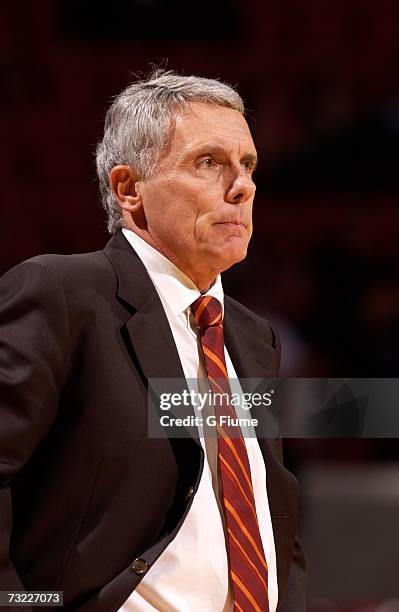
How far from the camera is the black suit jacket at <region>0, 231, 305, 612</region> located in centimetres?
119

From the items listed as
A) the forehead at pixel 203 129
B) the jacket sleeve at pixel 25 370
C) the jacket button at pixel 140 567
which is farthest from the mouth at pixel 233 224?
the jacket button at pixel 140 567

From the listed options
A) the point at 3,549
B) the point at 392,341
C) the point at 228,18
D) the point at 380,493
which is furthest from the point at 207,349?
the point at 228,18

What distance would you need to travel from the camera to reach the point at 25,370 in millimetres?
1185

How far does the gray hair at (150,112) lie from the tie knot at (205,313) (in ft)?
0.62

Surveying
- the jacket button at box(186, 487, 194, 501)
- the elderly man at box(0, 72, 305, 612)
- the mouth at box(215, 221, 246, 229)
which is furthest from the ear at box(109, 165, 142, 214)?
the jacket button at box(186, 487, 194, 501)

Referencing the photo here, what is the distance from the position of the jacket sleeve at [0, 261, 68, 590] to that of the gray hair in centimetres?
28

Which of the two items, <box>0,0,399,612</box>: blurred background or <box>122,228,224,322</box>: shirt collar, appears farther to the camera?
<box>0,0,399,612</box>: blurred background

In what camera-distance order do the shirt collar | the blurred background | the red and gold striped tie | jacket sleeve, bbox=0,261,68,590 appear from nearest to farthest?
jacket sleeve, bbox=0,261,68,590 < the red and gold striped tie < the shirt collar < the blurred background

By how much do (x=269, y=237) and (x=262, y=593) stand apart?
106 inches

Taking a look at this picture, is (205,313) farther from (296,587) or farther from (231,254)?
(296,587)

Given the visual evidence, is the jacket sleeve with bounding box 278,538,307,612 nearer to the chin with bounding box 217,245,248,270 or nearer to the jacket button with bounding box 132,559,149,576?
the jacket button with bounding box 132,559,149,576

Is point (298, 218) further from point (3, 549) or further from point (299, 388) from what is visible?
point (3, 549)

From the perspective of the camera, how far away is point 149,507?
1.25 meters

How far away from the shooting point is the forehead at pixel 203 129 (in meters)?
1.41
